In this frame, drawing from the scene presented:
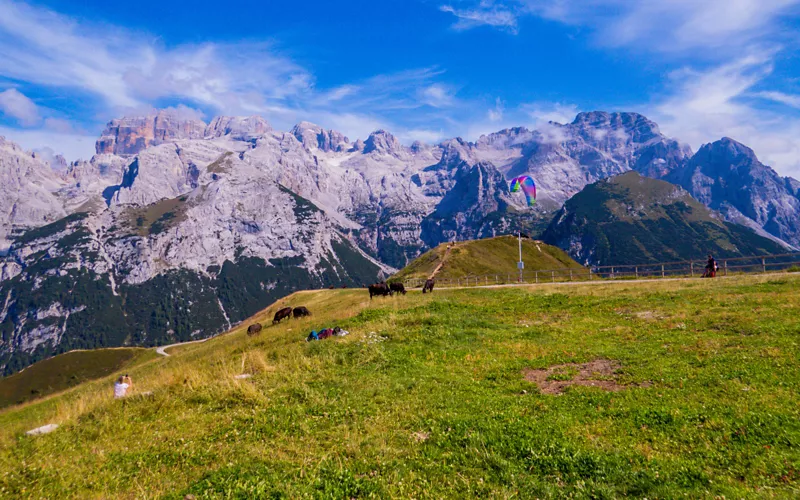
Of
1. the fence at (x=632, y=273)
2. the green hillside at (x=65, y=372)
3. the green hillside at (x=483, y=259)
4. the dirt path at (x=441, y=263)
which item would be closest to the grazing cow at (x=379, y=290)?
the fence at (x=632, y=273)

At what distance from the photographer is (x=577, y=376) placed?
1554cm

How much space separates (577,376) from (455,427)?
7043mm

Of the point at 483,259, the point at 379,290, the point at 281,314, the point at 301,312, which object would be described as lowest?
the point at 281,314

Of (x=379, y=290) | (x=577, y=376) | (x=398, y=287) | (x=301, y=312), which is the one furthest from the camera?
(x=398, y=287)

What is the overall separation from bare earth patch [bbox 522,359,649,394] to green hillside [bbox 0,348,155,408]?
389ft

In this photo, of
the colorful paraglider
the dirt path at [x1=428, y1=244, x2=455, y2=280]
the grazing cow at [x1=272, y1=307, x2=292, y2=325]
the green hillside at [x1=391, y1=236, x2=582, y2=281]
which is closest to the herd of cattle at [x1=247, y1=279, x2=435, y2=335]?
the grazing cow at [x1=272, y1=307, x2=292, y2=325]

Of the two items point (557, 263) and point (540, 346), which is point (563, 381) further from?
point (557, 263)

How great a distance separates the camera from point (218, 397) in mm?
14562

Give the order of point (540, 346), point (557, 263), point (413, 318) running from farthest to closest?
point (557, 263) < point (413, 318) < point (540, 346)

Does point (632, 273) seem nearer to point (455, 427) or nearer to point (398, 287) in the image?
point (398, 287)

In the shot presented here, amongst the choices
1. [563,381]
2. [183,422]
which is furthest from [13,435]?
[563,381]

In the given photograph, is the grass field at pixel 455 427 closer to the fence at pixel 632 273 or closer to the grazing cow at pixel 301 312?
the grazing cow at pixel 301 312

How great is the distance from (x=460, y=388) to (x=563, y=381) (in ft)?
13.2

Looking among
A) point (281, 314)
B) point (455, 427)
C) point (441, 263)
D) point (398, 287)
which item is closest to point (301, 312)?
point (281, 314)
